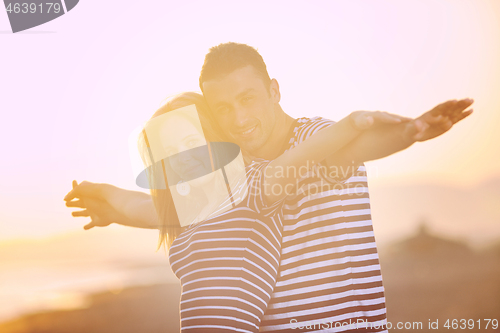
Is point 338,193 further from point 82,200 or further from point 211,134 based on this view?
point 82,200

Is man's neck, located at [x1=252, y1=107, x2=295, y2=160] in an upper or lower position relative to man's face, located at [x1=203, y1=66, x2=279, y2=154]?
lower

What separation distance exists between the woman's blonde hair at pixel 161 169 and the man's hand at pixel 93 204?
17 cm

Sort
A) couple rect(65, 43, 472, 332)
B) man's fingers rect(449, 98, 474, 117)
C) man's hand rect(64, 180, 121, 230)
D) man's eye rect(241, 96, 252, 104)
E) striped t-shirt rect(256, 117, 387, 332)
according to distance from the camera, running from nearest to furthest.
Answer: man's fingers rect(449, 98, 474, 117), couple rect(65, 43, 472, 332), striped t-shirt rect(256, 117, 387, 332), man's eye rect(241, 96, 252, 104), man's hand rect(64, 180, 121, 230)

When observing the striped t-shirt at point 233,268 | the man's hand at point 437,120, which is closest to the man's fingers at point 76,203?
the striped t-shirt at point 233,268

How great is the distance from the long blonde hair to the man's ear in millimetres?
217

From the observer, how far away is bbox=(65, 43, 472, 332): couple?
2.35 feet

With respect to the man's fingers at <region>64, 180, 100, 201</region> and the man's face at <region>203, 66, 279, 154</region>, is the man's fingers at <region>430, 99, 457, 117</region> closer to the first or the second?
the man's face at <region>203, 66, 279, 154</region>

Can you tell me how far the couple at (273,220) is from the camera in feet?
2.35

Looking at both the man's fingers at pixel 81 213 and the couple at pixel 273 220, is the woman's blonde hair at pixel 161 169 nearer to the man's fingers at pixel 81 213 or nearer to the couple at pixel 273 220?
the couple at pixel 273 220

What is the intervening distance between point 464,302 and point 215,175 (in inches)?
36.0

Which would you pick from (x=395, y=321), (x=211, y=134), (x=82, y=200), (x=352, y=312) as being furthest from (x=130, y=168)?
(x=395, y=321)

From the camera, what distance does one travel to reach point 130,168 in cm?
121

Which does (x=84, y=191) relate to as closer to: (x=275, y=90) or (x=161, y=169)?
(x=161, y=169)

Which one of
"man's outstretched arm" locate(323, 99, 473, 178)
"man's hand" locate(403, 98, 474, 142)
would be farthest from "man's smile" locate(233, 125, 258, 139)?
"man's hand" locate(403, 98, 474, 142)
